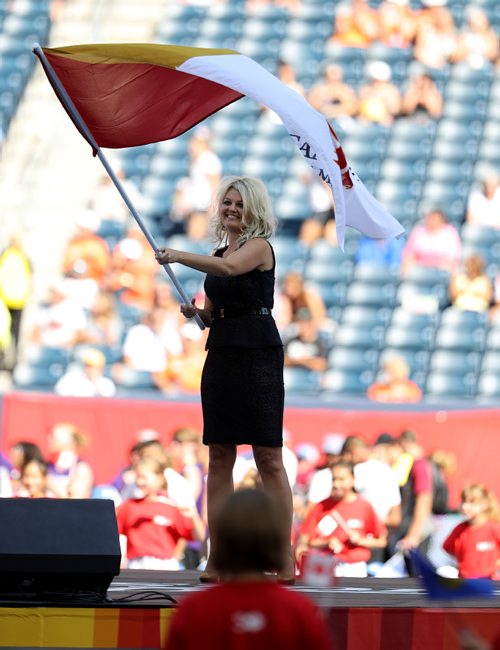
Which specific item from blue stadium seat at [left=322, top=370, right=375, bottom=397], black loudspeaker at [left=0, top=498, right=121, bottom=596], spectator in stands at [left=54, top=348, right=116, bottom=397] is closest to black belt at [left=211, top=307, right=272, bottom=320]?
black loudspeaker at [left=0, top=498, right=121, bottom=596]

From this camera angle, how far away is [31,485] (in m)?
9.12

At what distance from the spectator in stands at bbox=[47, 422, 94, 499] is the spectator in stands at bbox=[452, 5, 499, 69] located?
8.46 meters

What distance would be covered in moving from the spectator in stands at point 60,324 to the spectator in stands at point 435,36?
5.40 meters

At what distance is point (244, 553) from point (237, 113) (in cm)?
1382

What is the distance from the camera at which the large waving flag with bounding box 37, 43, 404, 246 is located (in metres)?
5.27

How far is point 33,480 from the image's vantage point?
30.0 ft

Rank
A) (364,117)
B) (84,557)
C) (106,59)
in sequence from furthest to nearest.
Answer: (364,117), (106,59), (84,557)

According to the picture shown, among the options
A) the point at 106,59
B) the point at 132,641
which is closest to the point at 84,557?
the point at 132,641

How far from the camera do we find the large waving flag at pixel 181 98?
17.3 ft

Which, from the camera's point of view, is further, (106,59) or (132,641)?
(106,59)

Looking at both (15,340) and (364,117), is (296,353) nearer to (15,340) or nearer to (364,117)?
(15,340)

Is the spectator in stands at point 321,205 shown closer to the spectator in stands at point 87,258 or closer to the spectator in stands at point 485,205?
the spectator in stands at point 485,205

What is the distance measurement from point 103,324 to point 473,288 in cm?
331

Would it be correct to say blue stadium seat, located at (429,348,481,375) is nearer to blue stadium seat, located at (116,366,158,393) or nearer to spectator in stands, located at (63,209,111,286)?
blue stadium seat, located at (116,366,158,393)
